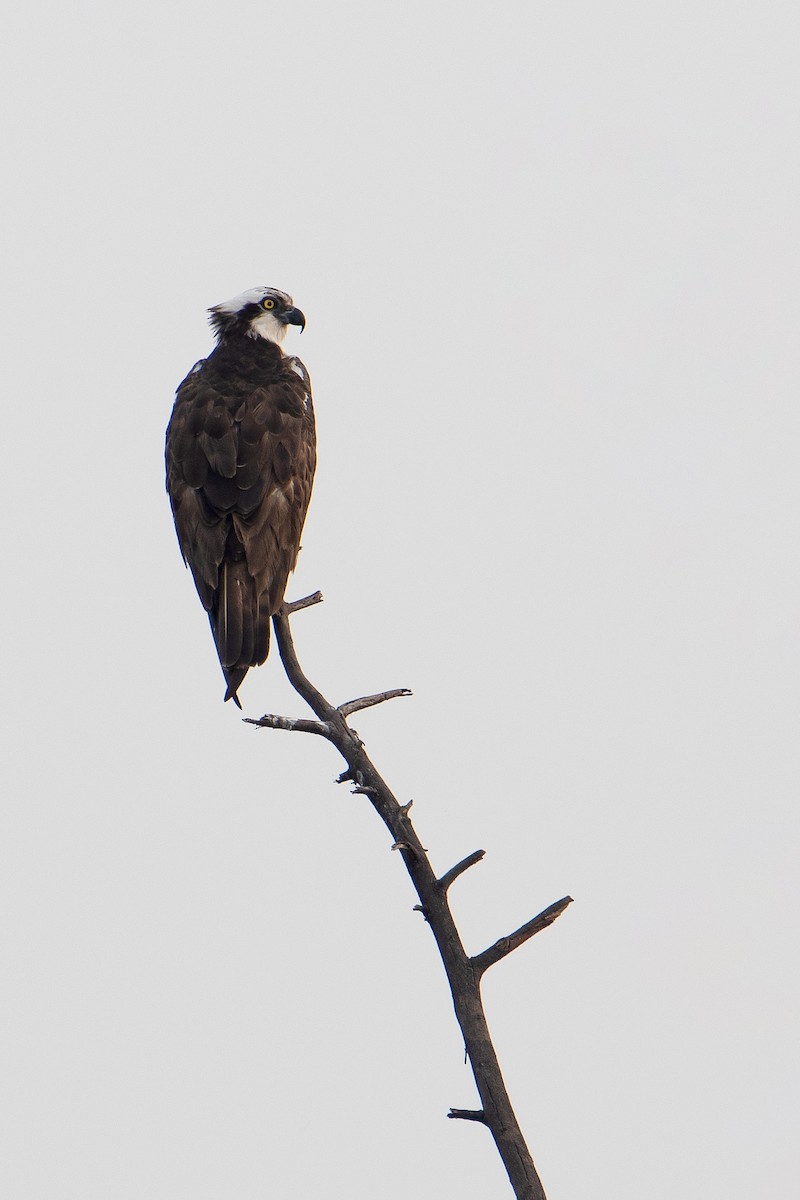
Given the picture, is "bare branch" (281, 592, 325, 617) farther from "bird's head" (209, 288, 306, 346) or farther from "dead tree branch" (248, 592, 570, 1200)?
"bird's head" (209, 288, 306, 346)

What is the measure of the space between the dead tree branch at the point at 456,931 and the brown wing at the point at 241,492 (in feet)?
2.41

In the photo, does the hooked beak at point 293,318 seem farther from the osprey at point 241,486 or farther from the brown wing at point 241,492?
the brown wing at point 241,492

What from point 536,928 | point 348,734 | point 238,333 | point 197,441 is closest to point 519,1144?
point 536,928

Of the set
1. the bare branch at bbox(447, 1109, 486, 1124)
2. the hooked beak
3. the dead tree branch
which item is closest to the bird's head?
the hooked beak

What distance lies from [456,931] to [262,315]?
4.27 meters

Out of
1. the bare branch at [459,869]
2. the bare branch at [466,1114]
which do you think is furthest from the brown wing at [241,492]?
the bare branch at [466,1114]

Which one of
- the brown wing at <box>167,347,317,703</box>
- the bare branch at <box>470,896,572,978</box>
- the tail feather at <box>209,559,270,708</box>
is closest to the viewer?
the bare branch at <box>470,896,572,978</box>

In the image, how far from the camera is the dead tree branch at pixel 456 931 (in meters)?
6.05

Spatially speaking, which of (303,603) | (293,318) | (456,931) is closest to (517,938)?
(456,931)

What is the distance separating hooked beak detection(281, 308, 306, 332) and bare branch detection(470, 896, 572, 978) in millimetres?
4340

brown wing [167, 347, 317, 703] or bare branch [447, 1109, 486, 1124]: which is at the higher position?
brown wing [167, 347, 317, 703]

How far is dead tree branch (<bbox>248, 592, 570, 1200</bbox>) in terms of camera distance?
238 inches

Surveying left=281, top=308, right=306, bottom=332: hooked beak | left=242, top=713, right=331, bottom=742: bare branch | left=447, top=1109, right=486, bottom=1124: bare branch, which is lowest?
left=447, top=1109, right=486, bottom=1124: bare branch

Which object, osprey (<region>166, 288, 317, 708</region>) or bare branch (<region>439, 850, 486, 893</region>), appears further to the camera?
osprey (<region>166, 288, 317, 708</region>)
